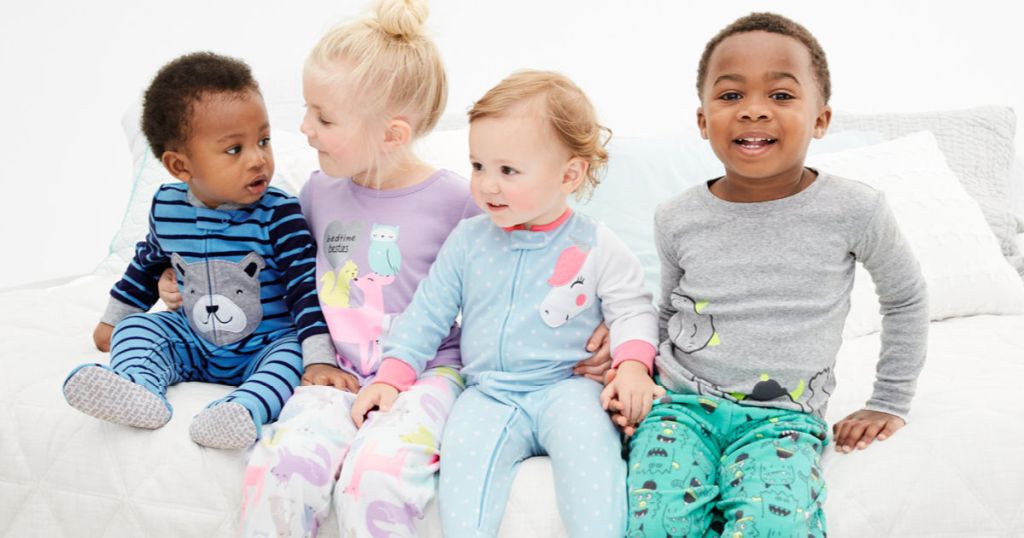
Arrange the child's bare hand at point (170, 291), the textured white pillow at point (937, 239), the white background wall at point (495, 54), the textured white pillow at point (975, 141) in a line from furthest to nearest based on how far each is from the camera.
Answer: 1. the white background wall at point (495, 54)
2. the textured white pillow at point (975, 141)
3. the textured white pillow at point (937, 239)
4. the child's bare hand at point (170, 291)

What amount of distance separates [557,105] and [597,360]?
0.39 m

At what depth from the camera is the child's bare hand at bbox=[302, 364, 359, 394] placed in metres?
1.51

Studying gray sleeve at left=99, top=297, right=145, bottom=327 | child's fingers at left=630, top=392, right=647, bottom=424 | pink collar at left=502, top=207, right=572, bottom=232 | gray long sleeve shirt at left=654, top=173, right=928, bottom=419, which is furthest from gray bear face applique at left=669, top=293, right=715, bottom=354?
gray sleeve at left=99, top=297, right=145, bottom=327

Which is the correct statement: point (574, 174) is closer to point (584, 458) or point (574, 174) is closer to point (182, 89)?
point (584, 458)

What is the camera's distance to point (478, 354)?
1485 millimetres

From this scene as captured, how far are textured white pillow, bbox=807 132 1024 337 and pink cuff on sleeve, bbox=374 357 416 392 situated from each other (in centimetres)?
90

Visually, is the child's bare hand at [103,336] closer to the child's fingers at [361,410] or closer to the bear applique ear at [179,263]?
the bear applique ear at [179,263]

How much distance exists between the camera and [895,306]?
138 cm

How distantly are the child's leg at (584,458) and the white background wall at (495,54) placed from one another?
1.39 m

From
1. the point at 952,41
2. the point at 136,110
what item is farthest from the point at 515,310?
the point at 952,41

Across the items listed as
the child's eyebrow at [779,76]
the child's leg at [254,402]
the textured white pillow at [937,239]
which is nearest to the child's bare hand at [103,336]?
the child's leg at [254,402]

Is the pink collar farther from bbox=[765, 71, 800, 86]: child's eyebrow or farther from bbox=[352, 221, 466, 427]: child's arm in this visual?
bbox=[765, 71, 800, 86]: child's eyebrow

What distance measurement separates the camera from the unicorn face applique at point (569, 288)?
1.46 metres

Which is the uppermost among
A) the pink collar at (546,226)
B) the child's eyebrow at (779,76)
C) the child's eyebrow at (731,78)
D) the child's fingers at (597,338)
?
the child's eyebrow at (779,76)
